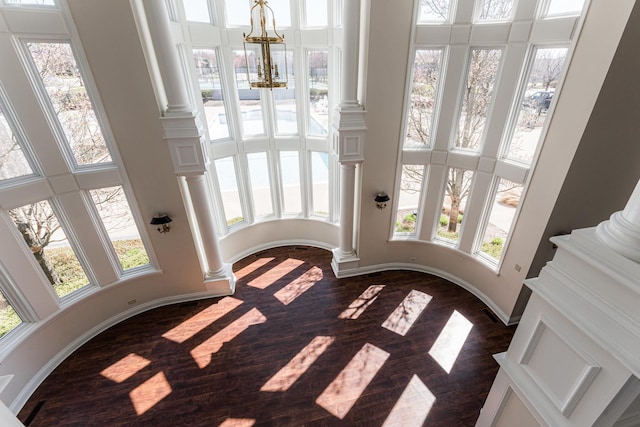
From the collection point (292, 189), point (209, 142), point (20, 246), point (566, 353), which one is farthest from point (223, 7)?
point (566, 353)

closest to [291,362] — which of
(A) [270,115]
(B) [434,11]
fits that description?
(A) [270,115]

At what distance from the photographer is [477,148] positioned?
5.23 m

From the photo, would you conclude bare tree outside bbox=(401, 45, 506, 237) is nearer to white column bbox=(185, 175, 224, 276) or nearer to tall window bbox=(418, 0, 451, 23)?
tall window bbox=(418, 0, 451, 23)

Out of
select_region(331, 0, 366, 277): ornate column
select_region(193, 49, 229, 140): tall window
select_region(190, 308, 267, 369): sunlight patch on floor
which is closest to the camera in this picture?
select_region(331, 0, 366, 277): ornate column

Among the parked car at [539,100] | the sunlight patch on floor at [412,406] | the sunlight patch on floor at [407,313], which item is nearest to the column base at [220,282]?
the sunlight patch on floor at [407,313]

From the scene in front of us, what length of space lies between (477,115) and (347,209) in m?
2.83

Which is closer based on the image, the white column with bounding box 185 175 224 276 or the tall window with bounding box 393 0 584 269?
the tall window with bounding box 393 0 584 269

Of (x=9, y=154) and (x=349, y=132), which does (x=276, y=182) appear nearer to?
(x=349, y=132)

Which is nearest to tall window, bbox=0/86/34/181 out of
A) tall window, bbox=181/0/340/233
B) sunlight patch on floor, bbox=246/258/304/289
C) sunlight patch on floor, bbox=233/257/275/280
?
tall window, bbox=181/0/340/233

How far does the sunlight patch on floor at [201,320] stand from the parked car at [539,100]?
5953mm

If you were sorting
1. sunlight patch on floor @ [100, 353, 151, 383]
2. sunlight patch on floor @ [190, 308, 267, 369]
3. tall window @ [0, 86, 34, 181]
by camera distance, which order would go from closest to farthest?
1. tall window @ [0, 86, 34, 181]
2. sunlight patch on floor @ [100, 353, 151, 383]
3. sunlight patch on floor @ [190, 308, 267, 369]

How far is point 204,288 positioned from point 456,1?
6.59 m

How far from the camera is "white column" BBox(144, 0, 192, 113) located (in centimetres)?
389

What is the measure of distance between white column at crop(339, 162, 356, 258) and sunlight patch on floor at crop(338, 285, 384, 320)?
2.86ft
